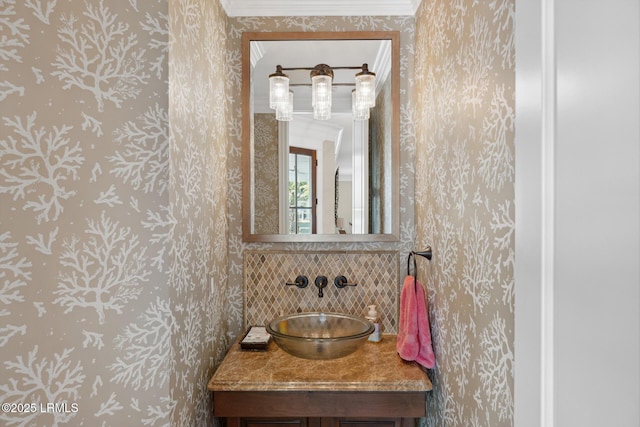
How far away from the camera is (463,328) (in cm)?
118

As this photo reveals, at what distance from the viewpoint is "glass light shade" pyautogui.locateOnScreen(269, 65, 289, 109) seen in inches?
75.5

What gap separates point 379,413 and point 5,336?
1.23 metres

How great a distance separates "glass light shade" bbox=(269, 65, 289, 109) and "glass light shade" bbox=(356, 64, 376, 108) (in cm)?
37

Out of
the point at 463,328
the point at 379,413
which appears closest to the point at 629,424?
the point at 463,328

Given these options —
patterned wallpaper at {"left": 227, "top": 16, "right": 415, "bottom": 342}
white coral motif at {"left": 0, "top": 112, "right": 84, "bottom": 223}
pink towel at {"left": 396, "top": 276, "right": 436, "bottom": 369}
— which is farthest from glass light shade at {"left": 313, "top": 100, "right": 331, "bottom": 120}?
white coral motif at {"left": 0, "top": 112, "right": 84, "bottom": 223}

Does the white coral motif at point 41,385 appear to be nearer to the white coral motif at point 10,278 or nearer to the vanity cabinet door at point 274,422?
the white coral motif at point 10,278

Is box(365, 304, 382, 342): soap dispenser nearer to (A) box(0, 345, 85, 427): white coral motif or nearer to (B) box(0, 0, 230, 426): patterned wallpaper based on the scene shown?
(B) box(0, 0, 230, 426): patterned wallpaper

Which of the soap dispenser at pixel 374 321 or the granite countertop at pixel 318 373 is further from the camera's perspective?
the soap dispenser at pixel 374 321

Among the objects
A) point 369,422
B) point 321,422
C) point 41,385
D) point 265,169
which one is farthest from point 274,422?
point 265,169

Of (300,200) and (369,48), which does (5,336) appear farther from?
(369,48)

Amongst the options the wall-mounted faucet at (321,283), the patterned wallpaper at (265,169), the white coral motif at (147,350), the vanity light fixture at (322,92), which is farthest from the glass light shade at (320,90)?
the white coral motif at (147,350)

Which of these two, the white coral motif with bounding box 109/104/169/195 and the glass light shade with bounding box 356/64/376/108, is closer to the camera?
the white coral motif with bounding box 109/104/169/195

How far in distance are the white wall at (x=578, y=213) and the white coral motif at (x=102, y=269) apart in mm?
1021

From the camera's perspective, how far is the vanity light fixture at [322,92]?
192 cm
